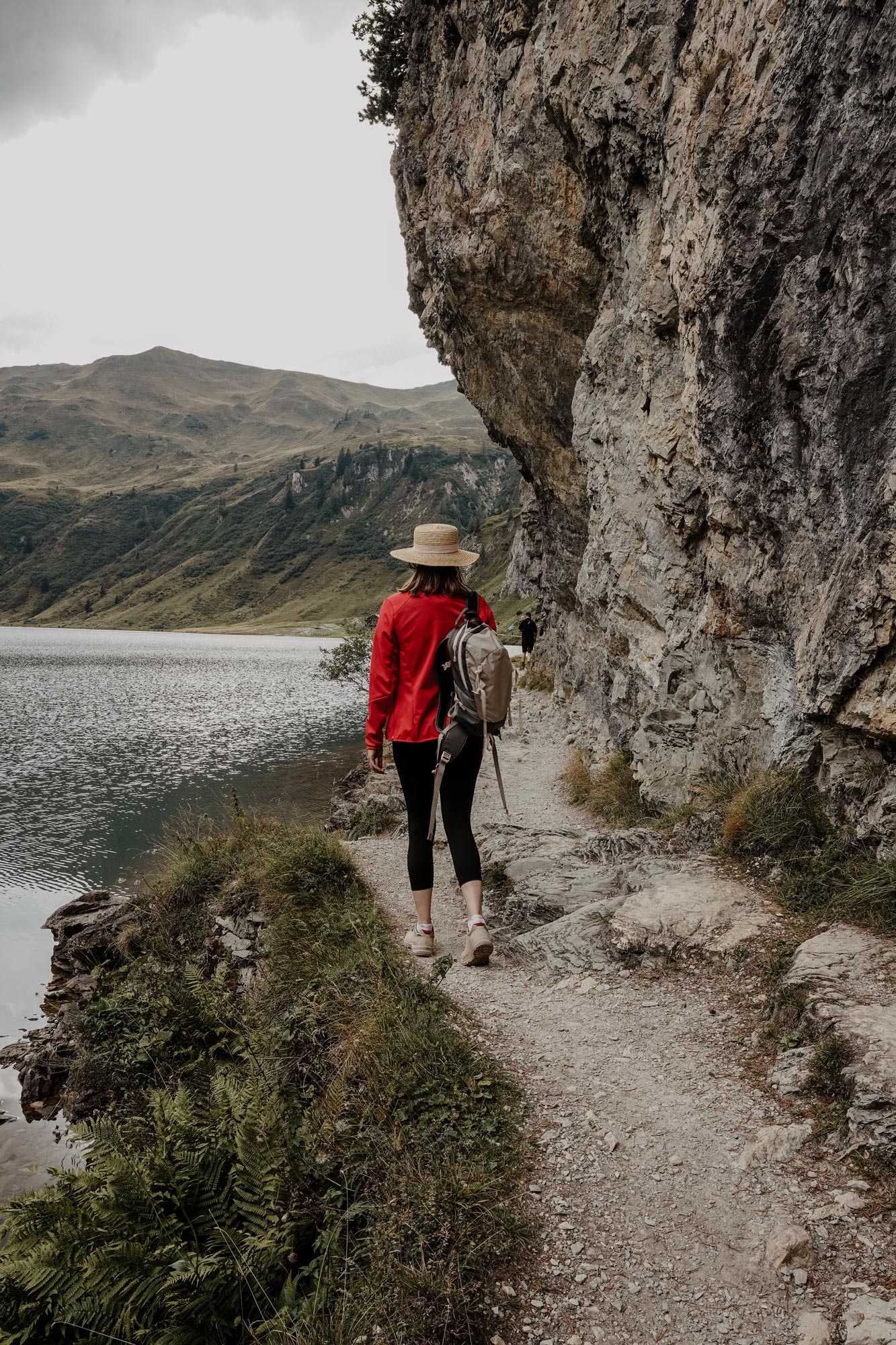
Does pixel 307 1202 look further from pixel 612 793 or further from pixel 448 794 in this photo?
pixel 612 793

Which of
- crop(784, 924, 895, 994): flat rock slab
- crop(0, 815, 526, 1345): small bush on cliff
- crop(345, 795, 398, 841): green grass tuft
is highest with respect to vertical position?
crop(784, 924, 895, 994): flat rock slab

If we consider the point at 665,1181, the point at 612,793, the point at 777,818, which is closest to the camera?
the point at 665,1181

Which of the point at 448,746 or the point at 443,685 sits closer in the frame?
the point at 448,746

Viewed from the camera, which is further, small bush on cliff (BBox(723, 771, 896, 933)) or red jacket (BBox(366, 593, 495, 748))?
red jacket (BBox(366, 593, 495, 748))

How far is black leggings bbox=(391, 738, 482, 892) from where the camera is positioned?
19.5 ft

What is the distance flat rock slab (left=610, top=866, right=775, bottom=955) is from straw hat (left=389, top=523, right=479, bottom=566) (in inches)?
132

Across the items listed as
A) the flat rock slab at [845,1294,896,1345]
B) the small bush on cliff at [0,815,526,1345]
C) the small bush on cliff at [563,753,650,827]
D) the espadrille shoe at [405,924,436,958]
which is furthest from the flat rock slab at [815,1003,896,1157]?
the small bush on cliff at [563,753,650,827]

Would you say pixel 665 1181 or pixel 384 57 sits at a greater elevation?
pixel 384 57

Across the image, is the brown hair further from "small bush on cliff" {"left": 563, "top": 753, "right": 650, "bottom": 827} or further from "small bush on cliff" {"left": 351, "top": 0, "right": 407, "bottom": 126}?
"small bush on cliff" {"left": 351, "top": 0, "right": 407, "bottom": 126}

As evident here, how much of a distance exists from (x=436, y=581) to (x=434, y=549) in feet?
0.85

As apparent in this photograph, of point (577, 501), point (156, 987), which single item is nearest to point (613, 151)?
point (577, 501)

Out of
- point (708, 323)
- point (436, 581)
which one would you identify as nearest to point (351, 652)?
point (708, 323)

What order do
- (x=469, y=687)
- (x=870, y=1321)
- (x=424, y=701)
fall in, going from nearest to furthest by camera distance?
(x=870, y=1321)
(x=469, y=687)
(x=424, y=701)

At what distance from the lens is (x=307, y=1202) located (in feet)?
12.1
